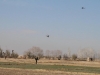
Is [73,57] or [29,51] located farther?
[29,51]

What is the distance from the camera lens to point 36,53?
646 feet

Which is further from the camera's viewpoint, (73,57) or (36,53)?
(36,53)

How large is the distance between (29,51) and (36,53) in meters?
6.45

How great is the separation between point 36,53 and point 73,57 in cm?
3019

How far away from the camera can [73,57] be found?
185 metres

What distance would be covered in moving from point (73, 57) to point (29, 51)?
36574 mm

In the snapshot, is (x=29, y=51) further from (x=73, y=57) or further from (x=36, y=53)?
(x=73, y=57)

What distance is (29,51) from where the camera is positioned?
199500 mm

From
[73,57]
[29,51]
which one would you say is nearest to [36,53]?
[29,51]
